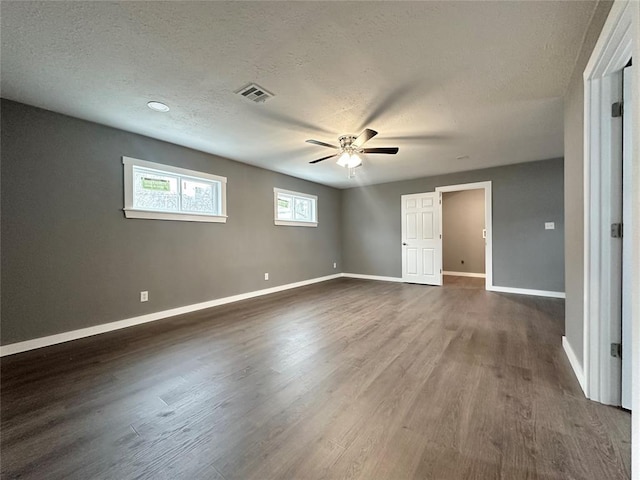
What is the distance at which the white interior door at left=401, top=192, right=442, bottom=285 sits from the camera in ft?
18.4

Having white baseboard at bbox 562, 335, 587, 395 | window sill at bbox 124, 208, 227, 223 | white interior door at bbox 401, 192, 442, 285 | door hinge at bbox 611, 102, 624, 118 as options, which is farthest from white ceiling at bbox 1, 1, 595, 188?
white interior door at bbox 401, 192, 442, 285

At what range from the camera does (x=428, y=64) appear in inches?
79.0

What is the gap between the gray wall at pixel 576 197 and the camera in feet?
5.99

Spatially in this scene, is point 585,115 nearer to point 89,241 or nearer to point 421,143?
point 421,143

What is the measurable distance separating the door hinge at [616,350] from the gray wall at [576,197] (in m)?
0.26

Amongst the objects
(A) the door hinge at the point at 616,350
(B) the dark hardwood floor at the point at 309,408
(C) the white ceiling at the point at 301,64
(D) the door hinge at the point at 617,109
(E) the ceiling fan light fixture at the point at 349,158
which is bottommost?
(B) the dark hardwood floor at the point at 309,408

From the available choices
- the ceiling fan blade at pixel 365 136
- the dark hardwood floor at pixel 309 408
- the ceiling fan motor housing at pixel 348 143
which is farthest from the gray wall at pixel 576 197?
the ceiling fan motor housing at pixel 348 143

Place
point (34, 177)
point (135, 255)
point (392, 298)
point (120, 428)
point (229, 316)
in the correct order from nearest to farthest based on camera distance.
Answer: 1. point (120, 428)
2. point (34, 177)
3. point (135, 255)
4. point (229, 316)
5. point (392, 298)

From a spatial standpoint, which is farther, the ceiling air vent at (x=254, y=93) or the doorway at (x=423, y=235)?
the doorway at (x=423, y=235)

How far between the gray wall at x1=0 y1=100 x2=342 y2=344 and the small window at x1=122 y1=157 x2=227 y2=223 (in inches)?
3.8

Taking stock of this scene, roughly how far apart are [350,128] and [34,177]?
3.39 m

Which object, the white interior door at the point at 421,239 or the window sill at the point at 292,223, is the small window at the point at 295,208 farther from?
the white interior door at the point at 421,239

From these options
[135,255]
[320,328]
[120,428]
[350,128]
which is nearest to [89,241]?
[135,255]

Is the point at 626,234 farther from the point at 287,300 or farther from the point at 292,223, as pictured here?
the point at 292,223
